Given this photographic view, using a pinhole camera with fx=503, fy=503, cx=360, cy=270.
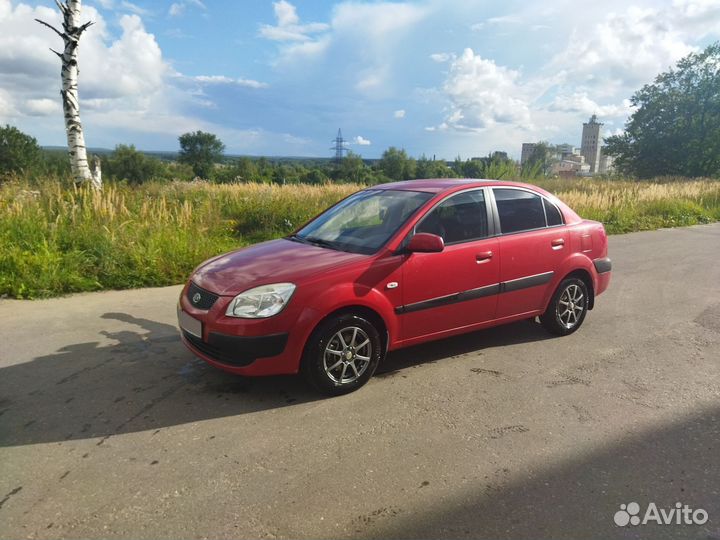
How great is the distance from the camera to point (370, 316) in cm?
396

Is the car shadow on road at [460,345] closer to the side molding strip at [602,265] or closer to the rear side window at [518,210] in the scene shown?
the side molding strip at [602,265]

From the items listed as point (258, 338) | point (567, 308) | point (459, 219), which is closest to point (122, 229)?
point (258, 338)

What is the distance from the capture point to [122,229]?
8008 mm

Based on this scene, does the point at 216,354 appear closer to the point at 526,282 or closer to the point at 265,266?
the point at 265,266

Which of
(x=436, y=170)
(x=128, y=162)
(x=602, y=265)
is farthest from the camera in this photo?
(x=128, y=162)

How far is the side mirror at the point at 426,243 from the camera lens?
3967mm

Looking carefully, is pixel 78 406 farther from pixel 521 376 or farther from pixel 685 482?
pixel 685 482

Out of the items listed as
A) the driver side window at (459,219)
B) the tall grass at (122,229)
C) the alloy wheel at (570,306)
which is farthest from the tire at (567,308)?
the tall grass at (122,229)

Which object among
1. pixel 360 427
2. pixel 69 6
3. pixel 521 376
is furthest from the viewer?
pixel 69 6

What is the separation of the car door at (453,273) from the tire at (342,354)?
1.23 feet

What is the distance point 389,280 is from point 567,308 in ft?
7.78

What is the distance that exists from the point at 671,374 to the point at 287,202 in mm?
9369

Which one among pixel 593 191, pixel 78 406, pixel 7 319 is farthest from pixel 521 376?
pixel 593 191

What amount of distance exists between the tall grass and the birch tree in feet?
2.01
